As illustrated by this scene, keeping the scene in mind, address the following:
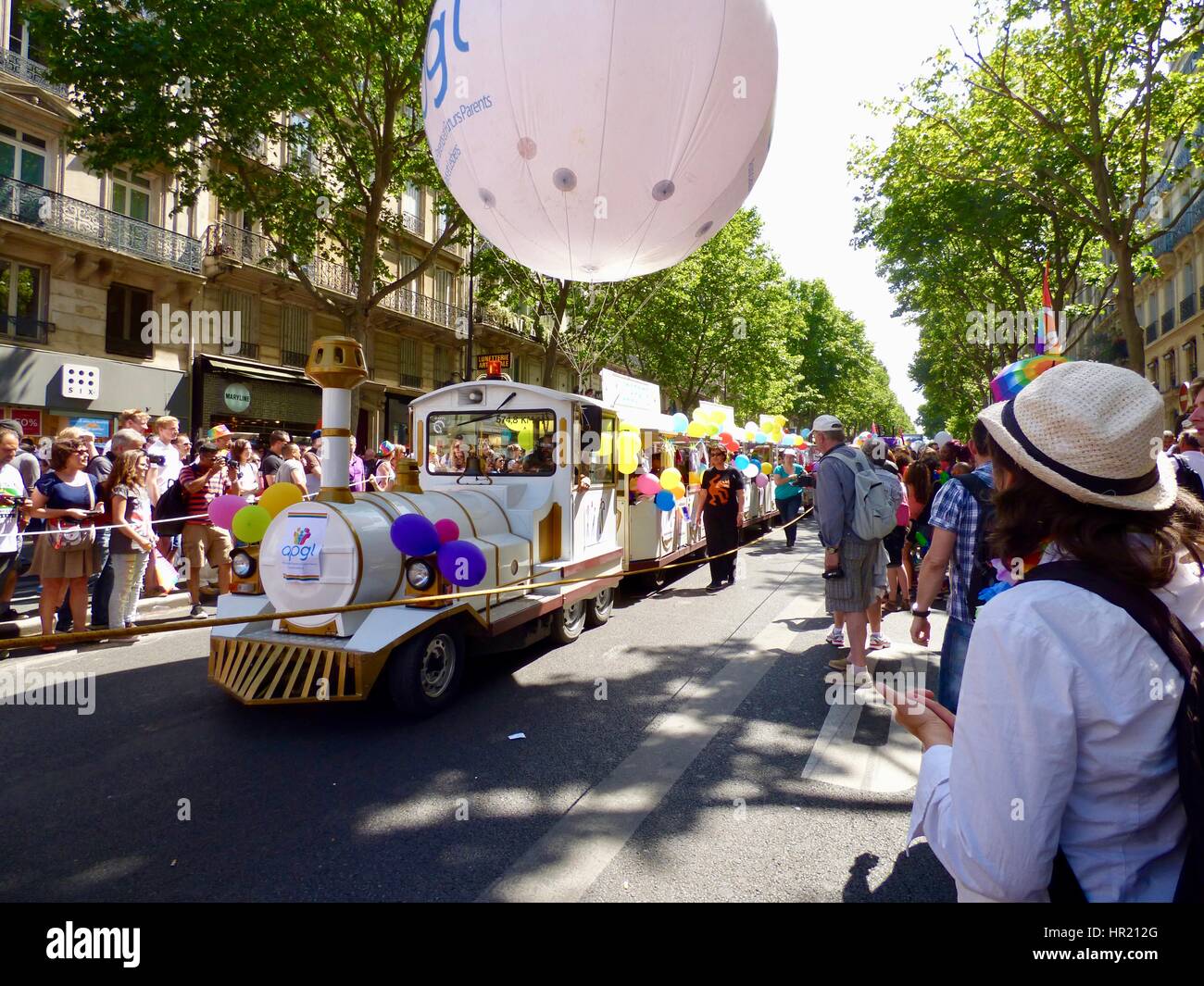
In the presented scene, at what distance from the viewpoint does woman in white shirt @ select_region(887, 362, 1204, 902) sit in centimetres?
112

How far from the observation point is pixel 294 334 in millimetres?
22484

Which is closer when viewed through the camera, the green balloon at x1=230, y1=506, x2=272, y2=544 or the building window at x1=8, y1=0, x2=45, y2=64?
the green balloon at x1=230, y1=506, x2=272, y2=544

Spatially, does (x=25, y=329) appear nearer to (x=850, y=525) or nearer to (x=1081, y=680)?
(x=850, y=525)

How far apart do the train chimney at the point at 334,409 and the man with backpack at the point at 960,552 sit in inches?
145

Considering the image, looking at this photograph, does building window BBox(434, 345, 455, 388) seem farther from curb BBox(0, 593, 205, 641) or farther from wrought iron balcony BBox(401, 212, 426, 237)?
curb BBox(0, 593, 205, 641)

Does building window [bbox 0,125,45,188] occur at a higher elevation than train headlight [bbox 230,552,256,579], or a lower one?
higher

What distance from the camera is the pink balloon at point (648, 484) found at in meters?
8.01

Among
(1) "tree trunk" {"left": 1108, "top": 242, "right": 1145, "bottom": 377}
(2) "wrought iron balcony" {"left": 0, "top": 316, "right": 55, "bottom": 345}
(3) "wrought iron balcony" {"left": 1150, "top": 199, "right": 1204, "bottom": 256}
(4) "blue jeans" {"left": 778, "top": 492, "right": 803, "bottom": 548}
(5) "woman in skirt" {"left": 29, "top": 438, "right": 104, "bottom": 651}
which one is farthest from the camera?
(3) "wrought iron balcony" {"left": 1150, "top": 199, "right": 1204, "bottom": 256}

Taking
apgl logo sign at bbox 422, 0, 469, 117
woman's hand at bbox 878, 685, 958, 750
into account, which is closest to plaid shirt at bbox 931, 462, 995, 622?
woman's hand at bbox 878, 685, 958, 750

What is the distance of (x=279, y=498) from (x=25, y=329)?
1539 cm

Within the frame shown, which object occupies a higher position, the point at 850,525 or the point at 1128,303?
the point at 1128,303

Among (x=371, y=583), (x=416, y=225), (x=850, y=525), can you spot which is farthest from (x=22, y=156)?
(x=850, y=525)

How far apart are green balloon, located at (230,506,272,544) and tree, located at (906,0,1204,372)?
11999 millimetres
